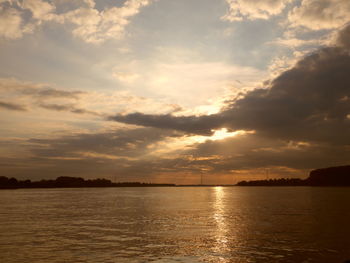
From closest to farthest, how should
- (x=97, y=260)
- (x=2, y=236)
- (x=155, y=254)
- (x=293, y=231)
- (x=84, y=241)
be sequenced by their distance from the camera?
(x=97, y=260), (x=155, y=254), (x=84, y=241), (x=2, y=236), (x=293, y=231)

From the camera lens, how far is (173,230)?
42031 mm

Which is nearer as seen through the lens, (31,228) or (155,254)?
(155,254)

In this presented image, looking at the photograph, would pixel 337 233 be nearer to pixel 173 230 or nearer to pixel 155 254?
pixel 173 230

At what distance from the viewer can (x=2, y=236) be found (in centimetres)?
3650

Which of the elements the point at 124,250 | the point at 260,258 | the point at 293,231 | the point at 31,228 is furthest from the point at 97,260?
the point at 293,231

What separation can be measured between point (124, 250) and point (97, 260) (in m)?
4.02

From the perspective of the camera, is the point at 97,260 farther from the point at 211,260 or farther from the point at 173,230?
the point at 173,230

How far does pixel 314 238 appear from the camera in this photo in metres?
35.5

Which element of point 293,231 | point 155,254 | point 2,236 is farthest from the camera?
point 293,231

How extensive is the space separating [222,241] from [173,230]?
9314mm

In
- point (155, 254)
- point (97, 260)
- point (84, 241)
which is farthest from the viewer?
point (84, 241)

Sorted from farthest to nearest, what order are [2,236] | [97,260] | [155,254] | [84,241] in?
[2,236] → [84,241] → [155,254] → [97,260]

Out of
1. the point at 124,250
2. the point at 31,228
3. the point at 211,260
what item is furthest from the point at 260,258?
the point at 31,228

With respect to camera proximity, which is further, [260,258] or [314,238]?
[314,238]
